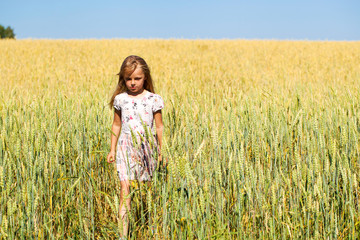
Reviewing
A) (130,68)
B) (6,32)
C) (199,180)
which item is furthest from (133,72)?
(6,32)

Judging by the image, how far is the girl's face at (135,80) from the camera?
2029mm

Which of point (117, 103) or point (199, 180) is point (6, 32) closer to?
point (117, 103)

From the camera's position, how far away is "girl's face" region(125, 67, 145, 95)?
6.66 feet

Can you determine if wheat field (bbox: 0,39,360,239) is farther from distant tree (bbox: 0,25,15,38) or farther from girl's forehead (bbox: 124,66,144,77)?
distant tree (bbox: 0,25,15,38)

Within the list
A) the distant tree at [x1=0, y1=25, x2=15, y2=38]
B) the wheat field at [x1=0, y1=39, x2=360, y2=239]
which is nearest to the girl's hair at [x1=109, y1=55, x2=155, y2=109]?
the wheat field at [x1=0, y1=39, x2=360, y2=239]

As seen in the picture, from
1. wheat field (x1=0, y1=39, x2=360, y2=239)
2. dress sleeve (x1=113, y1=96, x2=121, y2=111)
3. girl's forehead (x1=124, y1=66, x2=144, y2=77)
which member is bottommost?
wheat field (x1=0, y1=39, x2=360, y2=239)

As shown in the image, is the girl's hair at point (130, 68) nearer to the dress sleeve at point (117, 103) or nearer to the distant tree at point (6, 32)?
the dress sleeve at point (117, 103)

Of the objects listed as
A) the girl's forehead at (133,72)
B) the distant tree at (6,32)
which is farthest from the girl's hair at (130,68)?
the distant tree at (6,32)

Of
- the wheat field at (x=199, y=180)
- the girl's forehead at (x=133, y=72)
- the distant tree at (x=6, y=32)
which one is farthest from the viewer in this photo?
the distant tree at (x=6, y=32)

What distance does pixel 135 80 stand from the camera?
2.04m

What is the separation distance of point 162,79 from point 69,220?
144 inches

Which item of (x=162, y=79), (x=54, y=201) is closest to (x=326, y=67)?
(x=162, y=79)

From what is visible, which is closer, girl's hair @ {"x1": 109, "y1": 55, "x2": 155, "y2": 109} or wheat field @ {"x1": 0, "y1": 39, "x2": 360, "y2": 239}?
wheat field @ {"x1": 0, "y1": 39, "x2": 360, "y2": 239}

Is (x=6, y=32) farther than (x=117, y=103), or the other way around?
(x=6, y=32)
